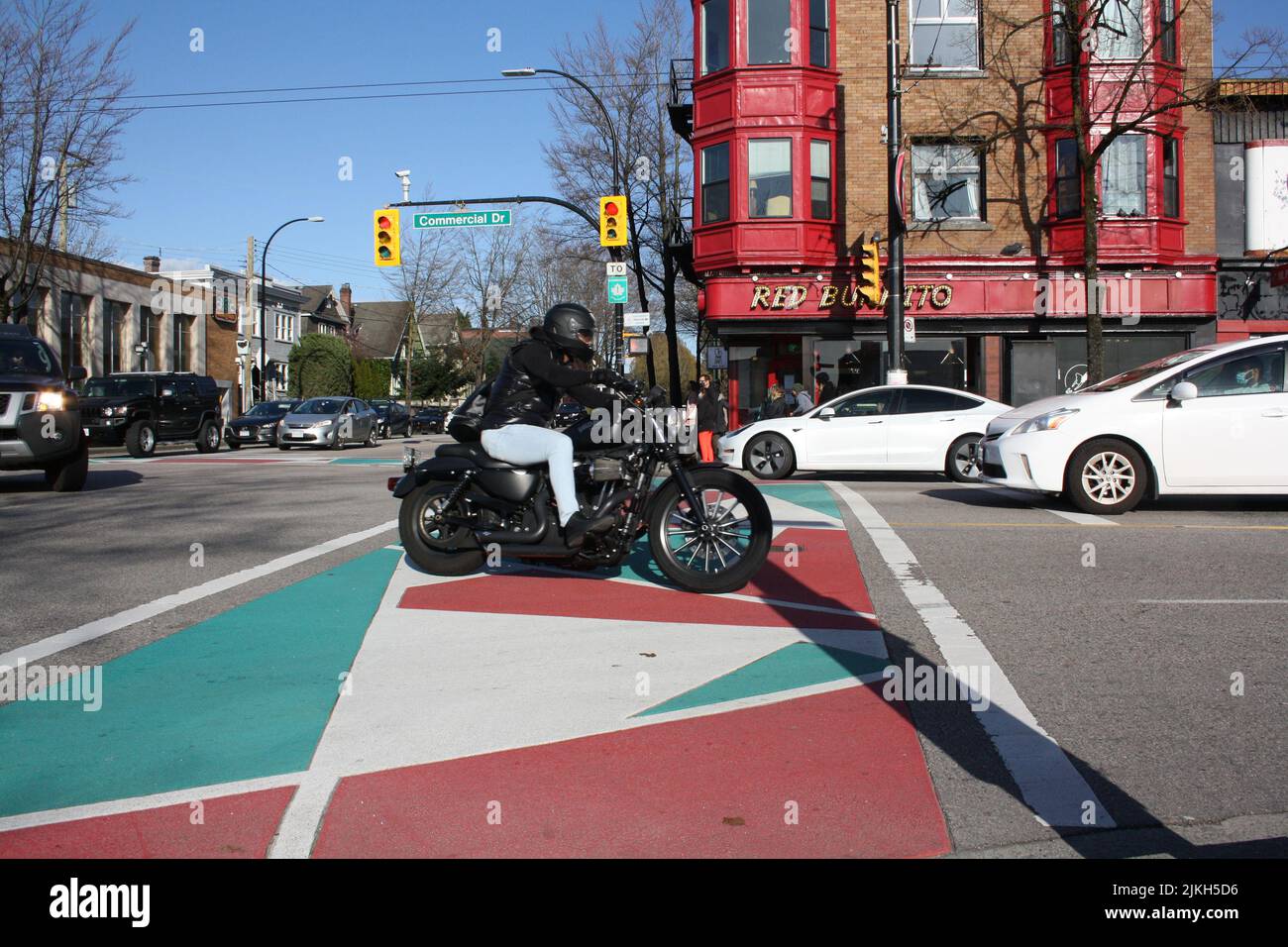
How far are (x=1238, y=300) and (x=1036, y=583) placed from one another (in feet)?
78.0

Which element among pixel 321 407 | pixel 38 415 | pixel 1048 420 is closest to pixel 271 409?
pixel 321 407

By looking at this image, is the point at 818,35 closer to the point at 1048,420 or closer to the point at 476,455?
the point at 1048,420

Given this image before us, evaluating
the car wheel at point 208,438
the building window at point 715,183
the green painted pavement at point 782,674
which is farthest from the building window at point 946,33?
the green painted pavement at point 782,674

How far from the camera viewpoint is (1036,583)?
7578 millimetres

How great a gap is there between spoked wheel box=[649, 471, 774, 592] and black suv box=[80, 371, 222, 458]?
22805mm

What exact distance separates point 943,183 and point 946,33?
3.68 metres

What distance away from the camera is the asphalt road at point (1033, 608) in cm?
382

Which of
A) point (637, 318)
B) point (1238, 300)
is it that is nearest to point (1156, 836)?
point (637, 318)

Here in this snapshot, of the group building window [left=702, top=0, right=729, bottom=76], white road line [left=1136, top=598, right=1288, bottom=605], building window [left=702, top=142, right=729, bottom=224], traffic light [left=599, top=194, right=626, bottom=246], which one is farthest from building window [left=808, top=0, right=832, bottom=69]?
white road line [left=1136, top=598, right=1288, bottom=605]

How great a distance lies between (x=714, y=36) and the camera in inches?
1122

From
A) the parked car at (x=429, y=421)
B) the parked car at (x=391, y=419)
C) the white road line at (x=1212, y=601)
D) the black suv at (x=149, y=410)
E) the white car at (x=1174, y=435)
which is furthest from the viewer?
the parked car at (x=429, y=421)

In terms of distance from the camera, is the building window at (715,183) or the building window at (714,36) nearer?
the building window at (715,183)

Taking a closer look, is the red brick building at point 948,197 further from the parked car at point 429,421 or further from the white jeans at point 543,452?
the parked car at point 429,421

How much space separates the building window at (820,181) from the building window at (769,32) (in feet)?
7.37
